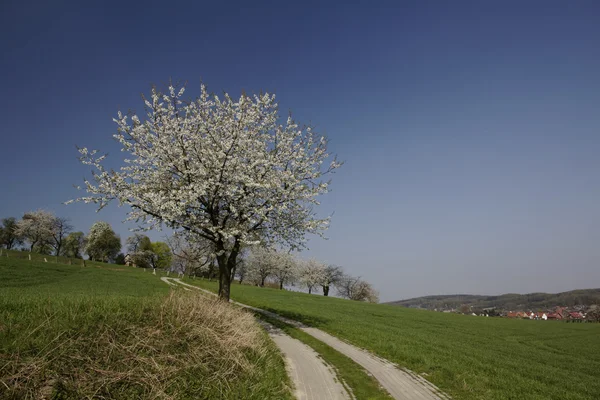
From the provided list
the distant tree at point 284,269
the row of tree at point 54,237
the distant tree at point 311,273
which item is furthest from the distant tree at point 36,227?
the distant tree at point 311,273

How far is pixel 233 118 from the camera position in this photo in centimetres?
1731

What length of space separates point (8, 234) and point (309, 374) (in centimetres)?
10796

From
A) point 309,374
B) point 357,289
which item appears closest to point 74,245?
point 357,289

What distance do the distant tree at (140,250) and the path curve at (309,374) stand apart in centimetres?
9266

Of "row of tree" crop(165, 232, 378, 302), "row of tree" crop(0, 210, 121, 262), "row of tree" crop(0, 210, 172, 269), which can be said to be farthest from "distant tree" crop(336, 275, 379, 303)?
"row of tree" crop(0, 210, 121, 262)

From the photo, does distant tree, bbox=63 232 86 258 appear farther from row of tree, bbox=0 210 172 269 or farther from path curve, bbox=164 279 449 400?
path curve, bbox=164 279 449 400

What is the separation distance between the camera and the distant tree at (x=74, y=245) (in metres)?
96.5

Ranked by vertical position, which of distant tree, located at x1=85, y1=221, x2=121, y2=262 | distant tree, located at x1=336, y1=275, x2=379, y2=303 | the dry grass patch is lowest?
distant tree, located at x1=336, y1=275, x2=379, y2=303

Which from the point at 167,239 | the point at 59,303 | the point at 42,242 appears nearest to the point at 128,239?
the point at 42,242

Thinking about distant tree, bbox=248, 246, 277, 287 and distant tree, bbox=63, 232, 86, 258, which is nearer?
distant tree, bbox=248, 246, 277, 287

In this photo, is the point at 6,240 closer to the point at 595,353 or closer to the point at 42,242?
the point at 42,242

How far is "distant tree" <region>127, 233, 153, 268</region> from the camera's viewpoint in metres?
95.4

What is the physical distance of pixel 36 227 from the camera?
7825cm

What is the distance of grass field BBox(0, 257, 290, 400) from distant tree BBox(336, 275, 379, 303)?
101459 mm
